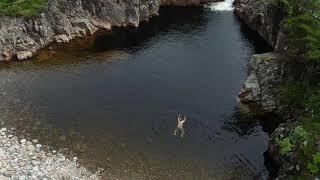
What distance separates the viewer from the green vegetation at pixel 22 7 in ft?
222

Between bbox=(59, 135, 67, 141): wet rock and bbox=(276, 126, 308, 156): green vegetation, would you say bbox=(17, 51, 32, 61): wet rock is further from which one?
bbox=(276, 126, 308, 156): green vegetation

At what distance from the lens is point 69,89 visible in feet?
187

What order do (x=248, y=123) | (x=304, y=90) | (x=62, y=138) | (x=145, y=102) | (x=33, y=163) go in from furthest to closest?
(x=145, y=102) → (x=248, y=123) → (x=62, y=138) → (x=304, y=90) → (x=33, y=163)

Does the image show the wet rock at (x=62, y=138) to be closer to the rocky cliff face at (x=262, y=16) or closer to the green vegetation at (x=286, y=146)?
the green vegetation at (x=286, y=146)

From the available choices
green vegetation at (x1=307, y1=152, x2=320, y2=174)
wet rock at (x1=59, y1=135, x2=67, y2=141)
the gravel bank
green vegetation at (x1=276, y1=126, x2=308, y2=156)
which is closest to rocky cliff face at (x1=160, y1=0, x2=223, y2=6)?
wet rock at (x1=59, y1=135, x2=67, y2=141)

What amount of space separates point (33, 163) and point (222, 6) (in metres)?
56.7

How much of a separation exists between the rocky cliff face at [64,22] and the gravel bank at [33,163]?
73.3ft

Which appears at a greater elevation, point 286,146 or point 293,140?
point 293,140

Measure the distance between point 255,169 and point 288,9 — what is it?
27.2 metres

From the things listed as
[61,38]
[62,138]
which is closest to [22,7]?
[61,38]

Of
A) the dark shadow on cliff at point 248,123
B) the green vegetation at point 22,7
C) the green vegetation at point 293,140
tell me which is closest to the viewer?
the green vegetation at point 293,140

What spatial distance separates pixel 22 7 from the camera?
6962 cm

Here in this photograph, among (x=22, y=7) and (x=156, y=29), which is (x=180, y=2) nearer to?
(x=156, y=29)

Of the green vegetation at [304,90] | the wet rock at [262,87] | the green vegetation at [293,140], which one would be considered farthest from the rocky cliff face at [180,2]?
the green vegetation at [293,140]
